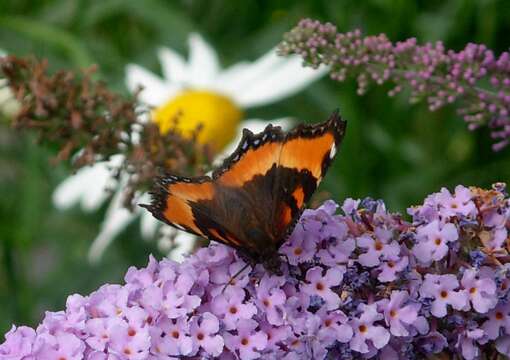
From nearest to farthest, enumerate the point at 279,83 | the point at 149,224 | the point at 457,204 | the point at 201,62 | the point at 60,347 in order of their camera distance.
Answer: the point at 60,347 → the point at 457,204 → the point at 149,224 → the point at 279,83 → the point at 201,62

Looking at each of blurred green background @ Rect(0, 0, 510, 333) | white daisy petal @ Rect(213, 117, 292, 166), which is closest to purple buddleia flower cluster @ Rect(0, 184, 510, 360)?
blurred green background @ Rect(0, 0, 510, 333)

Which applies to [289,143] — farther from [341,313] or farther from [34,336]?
[34,336]

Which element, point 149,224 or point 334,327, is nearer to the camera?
point 334,327

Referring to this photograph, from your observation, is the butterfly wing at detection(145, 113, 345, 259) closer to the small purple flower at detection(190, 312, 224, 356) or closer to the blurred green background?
the small purple flower at detection(190, 312, 224, 356)

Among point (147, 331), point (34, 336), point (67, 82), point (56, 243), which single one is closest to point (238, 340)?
point (147, 331)

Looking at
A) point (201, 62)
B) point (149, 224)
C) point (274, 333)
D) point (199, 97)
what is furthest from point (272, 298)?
point (201, 62)

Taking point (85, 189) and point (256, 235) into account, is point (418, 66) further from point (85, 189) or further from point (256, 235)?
point (85, 189)
